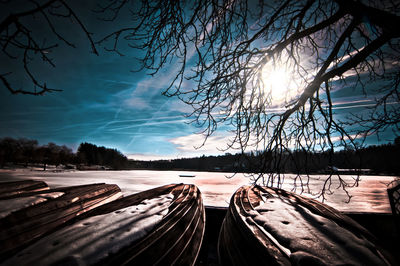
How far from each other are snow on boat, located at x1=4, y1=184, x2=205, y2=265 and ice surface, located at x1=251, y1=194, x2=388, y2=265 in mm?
1055

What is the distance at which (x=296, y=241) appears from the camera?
1475 mm

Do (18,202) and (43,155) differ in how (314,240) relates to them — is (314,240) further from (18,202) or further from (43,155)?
(43,155)

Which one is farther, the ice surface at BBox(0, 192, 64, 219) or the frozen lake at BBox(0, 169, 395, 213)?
the frozen lake at BBox(0, 169, 395, 213)

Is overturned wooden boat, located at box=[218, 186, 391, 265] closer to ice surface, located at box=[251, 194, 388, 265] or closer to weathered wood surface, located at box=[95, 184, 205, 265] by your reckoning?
ice surface, located at box=[251, 194, 388, 265]

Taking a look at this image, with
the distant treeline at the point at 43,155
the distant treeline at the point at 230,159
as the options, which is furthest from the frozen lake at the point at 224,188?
the distant treeline at the point at 43,155

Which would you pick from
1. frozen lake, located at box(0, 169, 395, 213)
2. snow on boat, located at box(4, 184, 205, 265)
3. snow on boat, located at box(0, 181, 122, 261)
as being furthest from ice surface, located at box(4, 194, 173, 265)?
frozen lake, located at box(0, 169, 395, 213)

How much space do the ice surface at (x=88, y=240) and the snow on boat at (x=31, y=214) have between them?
26cm

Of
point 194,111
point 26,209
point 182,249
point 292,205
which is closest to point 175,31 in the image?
point 194,111

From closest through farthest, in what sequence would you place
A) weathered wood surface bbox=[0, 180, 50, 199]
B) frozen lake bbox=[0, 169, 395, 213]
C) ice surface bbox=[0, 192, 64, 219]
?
ice surface bbox=[0, 192, 64, 219]
weathered wood surface bbox=[0, 180, 50, 199]
frozen lake bbox=[0, 169, 395, 213]

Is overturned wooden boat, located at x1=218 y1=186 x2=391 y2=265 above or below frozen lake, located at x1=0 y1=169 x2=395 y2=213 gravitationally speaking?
above

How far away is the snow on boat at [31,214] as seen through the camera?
185 cm

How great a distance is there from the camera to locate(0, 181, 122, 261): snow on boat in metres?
1.85

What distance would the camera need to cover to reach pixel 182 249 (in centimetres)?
193

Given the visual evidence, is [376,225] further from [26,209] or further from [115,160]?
[115,160]
